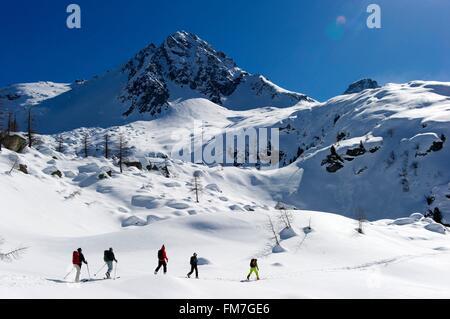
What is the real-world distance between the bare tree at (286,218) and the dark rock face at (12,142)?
43.8 meters

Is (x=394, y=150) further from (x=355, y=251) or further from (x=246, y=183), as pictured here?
(x=355, y=251)

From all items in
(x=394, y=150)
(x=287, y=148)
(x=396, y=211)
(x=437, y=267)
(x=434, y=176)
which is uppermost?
(x=287, y=148)

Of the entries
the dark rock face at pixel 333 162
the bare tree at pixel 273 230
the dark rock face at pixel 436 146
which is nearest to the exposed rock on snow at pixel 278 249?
the bare tree at pixel 273 230

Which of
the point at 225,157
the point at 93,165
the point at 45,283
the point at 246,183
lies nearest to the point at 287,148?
the point at 225,157

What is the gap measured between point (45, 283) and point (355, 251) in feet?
67.9

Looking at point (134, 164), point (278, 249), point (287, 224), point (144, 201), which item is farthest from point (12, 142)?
point (278, 249)

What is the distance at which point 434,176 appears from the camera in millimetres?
66688

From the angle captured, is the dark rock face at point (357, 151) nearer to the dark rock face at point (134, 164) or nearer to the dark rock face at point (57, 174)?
the dark rock face at point (134, 164)

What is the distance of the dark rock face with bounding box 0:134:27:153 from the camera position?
194 ft

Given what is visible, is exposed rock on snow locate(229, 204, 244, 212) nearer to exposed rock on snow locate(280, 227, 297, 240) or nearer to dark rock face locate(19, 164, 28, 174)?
exposed rock on snow locate(280, 227, 297, 240)

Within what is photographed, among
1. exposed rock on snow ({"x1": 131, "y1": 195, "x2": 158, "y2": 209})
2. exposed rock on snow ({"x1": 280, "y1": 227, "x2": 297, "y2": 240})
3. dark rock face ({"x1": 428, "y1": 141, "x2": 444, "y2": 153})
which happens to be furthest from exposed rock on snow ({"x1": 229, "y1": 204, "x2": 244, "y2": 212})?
dark rock face ({"x1": 428, "y1": 141, "x2": 444, "y2": 153})

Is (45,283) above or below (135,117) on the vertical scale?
below

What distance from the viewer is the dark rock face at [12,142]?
5903cm

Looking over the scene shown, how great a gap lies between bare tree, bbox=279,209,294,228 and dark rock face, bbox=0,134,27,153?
43819 mm
